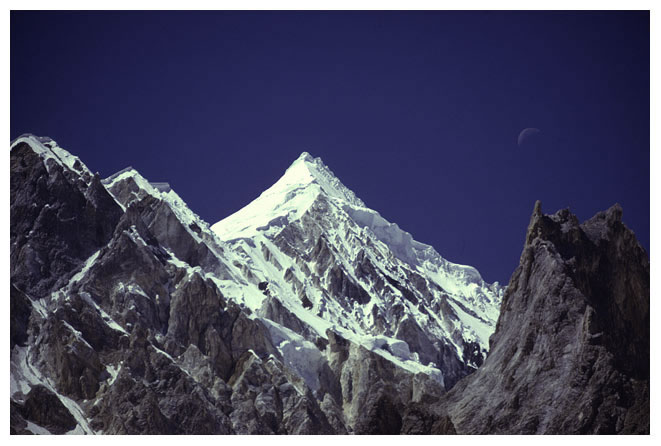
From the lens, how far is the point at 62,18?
87250 mm

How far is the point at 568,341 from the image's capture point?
351 feet

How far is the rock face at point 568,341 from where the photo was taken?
99312 mm

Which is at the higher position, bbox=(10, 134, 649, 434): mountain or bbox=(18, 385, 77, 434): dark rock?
bbox=(10, 134, 649, 434): mountain

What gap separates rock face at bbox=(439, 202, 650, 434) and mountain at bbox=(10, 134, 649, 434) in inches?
6.8

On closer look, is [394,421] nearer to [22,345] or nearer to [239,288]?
[22,345]

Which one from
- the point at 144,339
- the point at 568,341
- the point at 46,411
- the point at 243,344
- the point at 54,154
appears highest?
the point at 54,154

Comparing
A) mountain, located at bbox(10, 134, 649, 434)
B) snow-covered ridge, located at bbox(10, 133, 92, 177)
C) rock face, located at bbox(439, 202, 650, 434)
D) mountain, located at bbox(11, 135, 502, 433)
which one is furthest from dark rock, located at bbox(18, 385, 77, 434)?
rock face, located at bbox(439, 202, 650, 434)

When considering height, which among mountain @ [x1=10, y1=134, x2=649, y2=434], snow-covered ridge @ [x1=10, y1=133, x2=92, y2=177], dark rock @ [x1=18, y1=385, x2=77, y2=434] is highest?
snow-covered ridge @ [x1=10, y1=133, x2=92, y2=177]

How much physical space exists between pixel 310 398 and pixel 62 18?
84.4 meters

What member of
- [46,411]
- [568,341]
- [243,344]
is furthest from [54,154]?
[568,341]

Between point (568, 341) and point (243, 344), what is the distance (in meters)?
70.6

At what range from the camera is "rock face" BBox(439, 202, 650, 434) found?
99.3m

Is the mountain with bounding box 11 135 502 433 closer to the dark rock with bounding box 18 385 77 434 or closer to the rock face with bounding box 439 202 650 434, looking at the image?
the dark rock with bounding box 18 385 77 434

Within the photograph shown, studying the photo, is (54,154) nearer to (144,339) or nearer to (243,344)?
(144,339)
